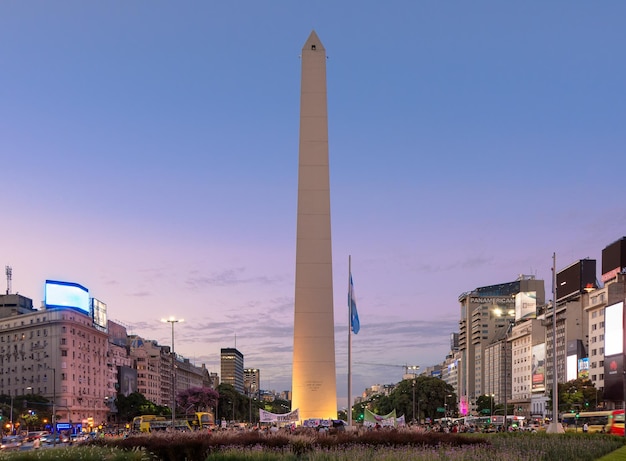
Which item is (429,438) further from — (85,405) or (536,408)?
(536,408)

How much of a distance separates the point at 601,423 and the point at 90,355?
9608 centimetres

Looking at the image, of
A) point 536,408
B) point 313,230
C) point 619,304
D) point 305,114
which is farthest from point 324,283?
point 536,408

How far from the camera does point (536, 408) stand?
158 metres

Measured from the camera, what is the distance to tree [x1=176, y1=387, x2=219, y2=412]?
164000 millimetres

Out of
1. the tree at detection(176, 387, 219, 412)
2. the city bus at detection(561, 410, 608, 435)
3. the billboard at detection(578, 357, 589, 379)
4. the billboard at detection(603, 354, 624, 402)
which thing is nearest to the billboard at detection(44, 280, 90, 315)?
Result: the tree at detection(176, 387, 219, 412)

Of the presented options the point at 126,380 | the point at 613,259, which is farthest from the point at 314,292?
the point at 126,380

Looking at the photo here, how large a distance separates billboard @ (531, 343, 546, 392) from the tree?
65292 mm

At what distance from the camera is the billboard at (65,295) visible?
130750mm

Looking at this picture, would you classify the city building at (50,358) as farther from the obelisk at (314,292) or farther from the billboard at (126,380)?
the obelisk at (314,292)

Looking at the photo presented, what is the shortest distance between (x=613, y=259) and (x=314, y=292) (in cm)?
8442

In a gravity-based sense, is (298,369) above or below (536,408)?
above

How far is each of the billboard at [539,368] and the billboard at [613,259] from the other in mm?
40575

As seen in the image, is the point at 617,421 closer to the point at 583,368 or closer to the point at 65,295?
the point at 583,368

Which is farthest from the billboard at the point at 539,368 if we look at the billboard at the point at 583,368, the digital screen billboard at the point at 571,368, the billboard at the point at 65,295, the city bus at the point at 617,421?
the city bus at the point at 617,421
